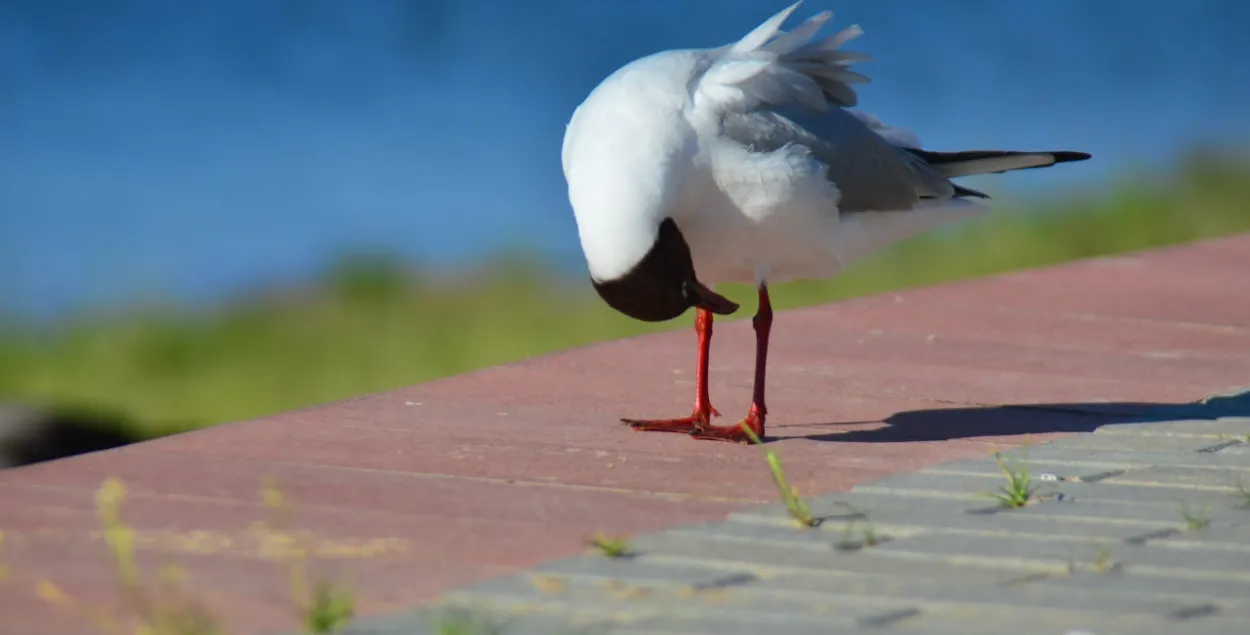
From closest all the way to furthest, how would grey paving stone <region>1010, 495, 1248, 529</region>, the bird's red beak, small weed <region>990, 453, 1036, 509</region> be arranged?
grey paving stone <region>1010, 495, 1248, 529</region>, small weed <region>990, 453, 1036, 509</region>, the bird's red beak

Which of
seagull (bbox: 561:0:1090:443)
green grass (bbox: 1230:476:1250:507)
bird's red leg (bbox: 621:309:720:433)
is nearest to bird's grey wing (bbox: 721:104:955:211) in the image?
seagull (bbox: 561:0:1090:443)

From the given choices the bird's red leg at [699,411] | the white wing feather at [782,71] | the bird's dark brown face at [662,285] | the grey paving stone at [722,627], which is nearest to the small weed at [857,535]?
the grey paving stone at [722,627]

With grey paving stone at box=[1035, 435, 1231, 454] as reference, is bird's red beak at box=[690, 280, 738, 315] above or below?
above

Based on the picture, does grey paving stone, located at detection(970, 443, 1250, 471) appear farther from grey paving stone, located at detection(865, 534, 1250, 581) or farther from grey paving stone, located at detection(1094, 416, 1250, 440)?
grey paving stone, located at detection(865, 534, 1250, 581)

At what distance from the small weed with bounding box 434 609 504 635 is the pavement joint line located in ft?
0.05

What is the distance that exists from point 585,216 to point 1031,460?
110 centimetres

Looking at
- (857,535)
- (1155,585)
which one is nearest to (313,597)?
(857,535)

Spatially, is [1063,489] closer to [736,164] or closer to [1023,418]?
[1023,418]

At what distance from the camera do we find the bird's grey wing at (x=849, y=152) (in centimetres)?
459

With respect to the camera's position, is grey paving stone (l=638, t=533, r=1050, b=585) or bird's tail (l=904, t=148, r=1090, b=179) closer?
grey paving stone (l=638, t=533, r=1050, b=585)

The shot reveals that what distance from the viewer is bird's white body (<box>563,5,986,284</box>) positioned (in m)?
4.27

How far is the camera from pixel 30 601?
121 inches

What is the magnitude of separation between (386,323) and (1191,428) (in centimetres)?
572

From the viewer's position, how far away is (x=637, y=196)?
422 centimetres
